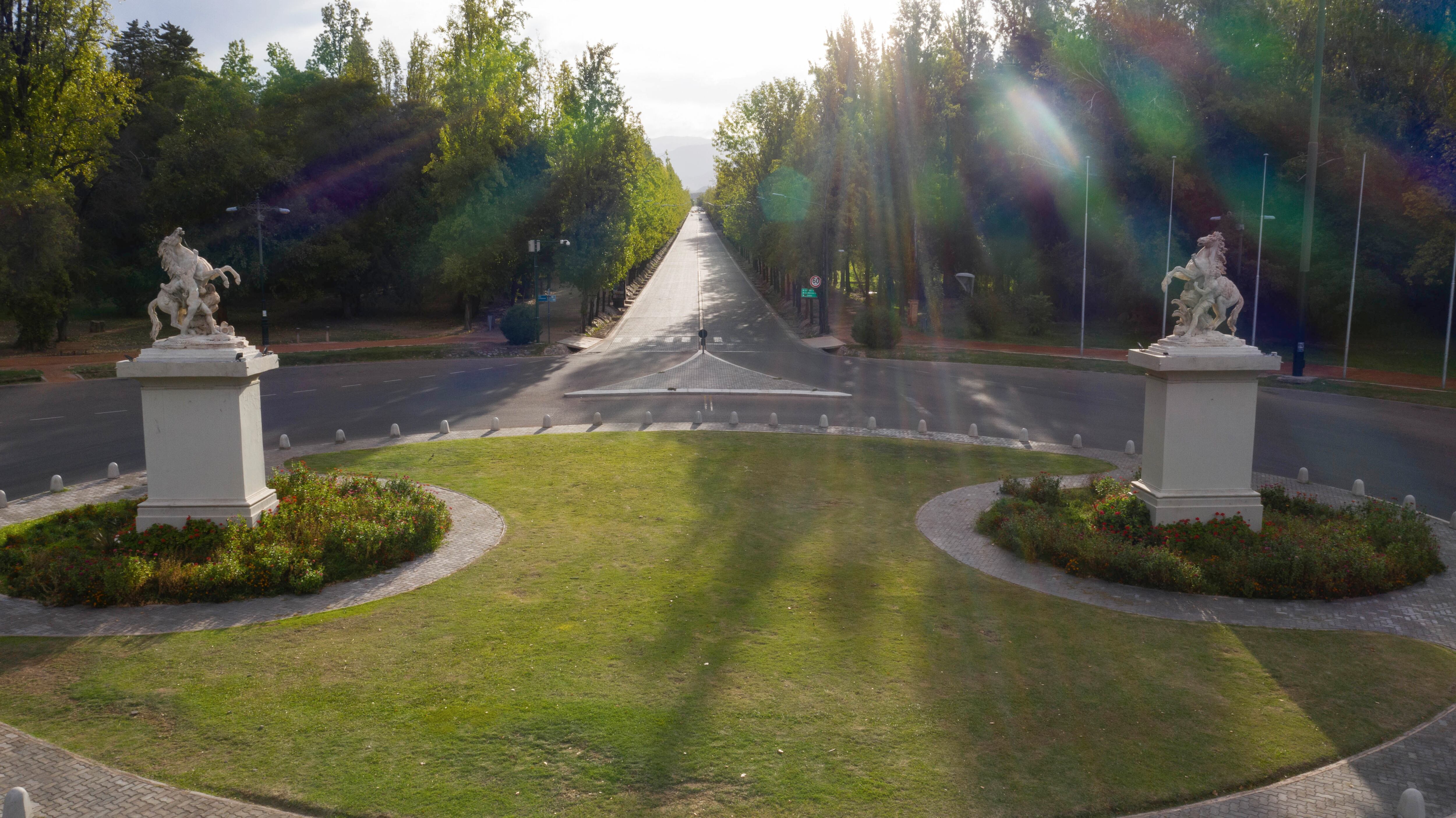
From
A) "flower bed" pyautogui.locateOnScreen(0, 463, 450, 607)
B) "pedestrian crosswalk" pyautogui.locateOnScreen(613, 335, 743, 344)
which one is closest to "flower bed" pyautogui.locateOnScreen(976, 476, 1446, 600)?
"flower bed" pyautogui.locateOnScreen(0, 463, 450, 607)

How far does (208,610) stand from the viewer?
11.1 metres

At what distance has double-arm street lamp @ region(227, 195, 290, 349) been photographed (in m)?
38.0

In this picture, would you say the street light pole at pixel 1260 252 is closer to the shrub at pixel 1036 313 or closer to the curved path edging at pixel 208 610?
the shrub at pixel 1036 313

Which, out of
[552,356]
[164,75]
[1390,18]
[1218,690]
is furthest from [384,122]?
[1218,690]

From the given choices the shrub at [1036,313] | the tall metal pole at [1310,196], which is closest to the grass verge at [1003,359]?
the tall metal pole at [1310,196]

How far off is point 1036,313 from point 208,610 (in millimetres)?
42509

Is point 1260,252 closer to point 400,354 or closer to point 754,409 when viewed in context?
point 754,409

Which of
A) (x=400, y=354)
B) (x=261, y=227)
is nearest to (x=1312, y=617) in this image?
(x=400, y=354)

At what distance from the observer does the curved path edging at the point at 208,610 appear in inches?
414

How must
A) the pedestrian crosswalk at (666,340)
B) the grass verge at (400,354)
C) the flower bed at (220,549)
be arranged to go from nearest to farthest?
the flower bed at (220,549) < the grass verge at (400,354) < the pedestrian crosswalk at (666,340)

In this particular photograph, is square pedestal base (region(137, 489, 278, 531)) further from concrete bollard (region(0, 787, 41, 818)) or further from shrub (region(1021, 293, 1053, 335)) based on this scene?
shrub (region(1021, 293, 1053, 335))

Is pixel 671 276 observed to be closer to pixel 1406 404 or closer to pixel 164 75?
pixel 164 75

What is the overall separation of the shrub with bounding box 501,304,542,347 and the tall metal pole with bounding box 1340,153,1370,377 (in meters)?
→ 31.5

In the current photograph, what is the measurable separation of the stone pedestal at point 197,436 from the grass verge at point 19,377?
74.9 ft
